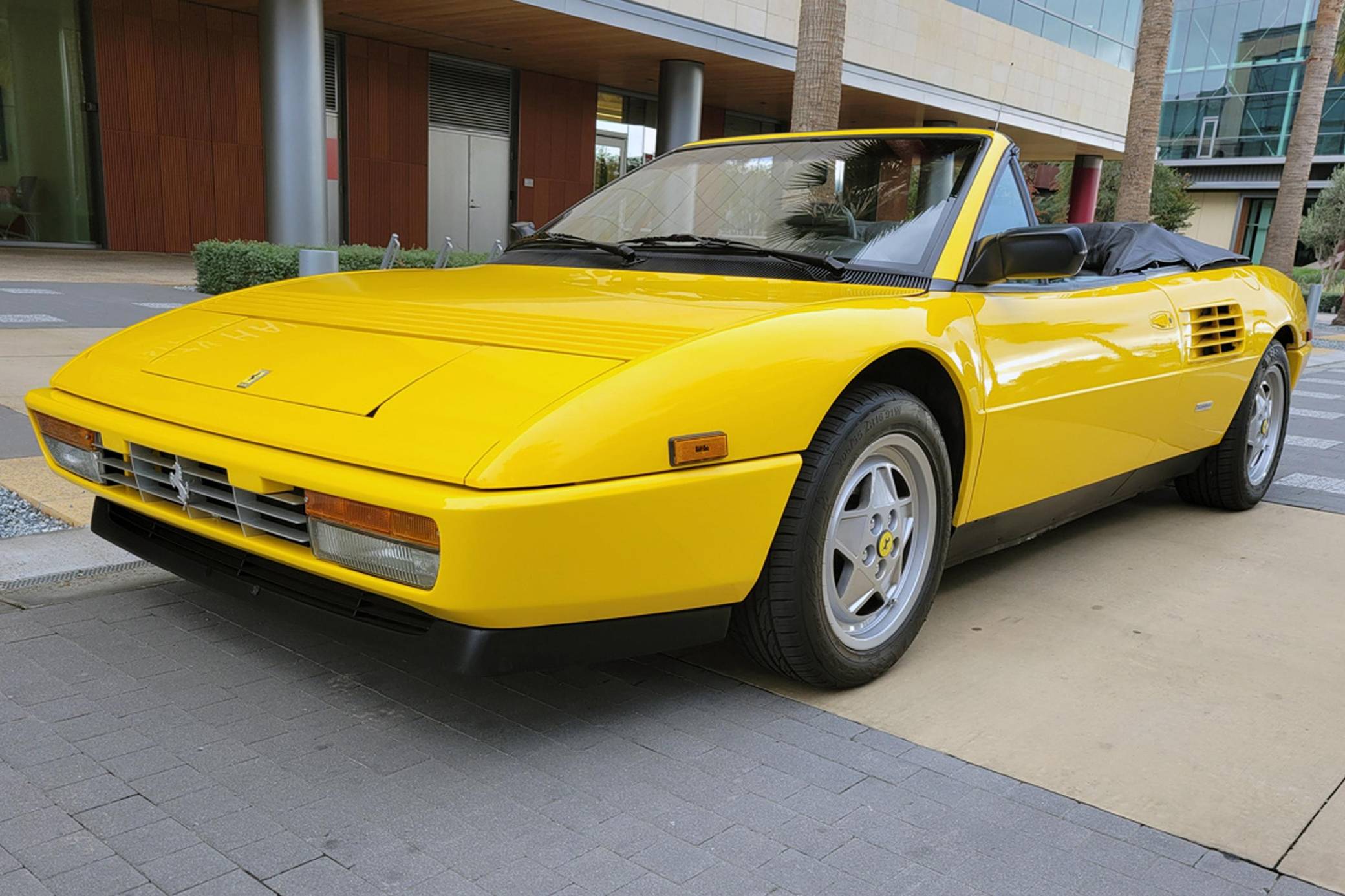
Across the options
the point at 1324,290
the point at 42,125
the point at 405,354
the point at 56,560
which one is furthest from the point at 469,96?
the point at 1324,290

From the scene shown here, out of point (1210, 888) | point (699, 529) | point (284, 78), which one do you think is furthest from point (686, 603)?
point (284, 78)

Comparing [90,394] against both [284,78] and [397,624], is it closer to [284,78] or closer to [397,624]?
[397,624]

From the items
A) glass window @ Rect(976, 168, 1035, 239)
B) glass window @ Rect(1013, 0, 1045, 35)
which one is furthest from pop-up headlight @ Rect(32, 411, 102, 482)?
glass window @ Rect(1013, 0, 1045, 35)

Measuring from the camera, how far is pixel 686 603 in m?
2.28

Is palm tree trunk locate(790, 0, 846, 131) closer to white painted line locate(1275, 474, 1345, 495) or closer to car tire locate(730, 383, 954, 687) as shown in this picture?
white painted line locate(1275, 474, 1345, 495)

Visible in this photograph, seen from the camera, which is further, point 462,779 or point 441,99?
point 441,99

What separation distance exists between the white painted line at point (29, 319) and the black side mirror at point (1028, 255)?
25.6 ft

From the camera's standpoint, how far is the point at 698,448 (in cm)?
217

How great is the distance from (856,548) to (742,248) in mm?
1010

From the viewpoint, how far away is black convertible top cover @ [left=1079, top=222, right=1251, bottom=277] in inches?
158

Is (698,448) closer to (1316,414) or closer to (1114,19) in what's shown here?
(1316,414)

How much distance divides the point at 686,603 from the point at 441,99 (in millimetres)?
18111

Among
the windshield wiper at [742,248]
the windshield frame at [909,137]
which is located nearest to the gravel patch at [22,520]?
the windshield frame at [909,137]

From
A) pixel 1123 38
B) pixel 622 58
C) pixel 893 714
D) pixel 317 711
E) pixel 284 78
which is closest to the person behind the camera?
pixel 317 711
